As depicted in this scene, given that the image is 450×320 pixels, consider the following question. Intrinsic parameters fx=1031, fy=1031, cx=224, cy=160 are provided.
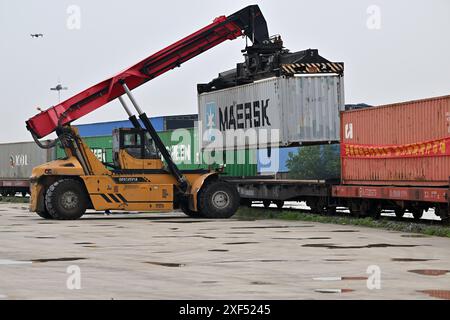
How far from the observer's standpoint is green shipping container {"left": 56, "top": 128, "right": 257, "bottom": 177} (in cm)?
3275

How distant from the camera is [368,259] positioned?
1659 centimetres

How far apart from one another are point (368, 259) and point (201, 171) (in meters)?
15.0

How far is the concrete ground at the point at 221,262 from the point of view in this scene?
40.4ft

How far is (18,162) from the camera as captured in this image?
5578cm

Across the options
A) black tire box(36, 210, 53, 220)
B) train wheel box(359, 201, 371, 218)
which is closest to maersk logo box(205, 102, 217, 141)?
black tire box(36, 210, 53, 220)

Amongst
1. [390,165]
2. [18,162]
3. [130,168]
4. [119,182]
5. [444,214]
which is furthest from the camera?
[18,162]

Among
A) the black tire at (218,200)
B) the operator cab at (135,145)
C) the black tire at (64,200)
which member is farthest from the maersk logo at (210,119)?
the black tire at (64,200)

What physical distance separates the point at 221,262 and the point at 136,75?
627 inches

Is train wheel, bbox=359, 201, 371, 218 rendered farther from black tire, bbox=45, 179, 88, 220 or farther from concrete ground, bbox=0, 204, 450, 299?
black tire, bbox=45, 179, 88, 220

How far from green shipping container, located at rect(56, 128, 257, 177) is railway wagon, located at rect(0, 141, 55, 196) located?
7.50 meters
